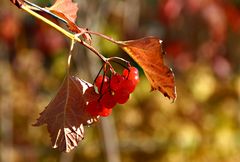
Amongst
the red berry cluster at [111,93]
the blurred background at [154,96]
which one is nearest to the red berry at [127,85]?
the red berry cluster at [111,93]

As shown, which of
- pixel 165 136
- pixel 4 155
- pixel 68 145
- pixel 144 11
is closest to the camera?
pixel 68 145

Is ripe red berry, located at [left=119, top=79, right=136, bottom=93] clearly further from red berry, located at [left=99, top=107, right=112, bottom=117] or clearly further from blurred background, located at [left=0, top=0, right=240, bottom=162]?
blurred background, located at [left=0, top=0, right=240, bottom=162]

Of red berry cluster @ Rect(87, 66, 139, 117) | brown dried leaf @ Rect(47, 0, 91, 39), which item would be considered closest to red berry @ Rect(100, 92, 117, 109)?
red berry cluster @ Rect(87, 66, 139, 117)

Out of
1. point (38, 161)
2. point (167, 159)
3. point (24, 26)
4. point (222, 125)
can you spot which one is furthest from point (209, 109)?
point (24, 26)

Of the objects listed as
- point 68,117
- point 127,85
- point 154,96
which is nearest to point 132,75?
point 127,85

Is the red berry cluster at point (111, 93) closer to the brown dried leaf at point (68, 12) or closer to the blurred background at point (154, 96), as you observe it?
the brown dried leaf at point (68, 12)

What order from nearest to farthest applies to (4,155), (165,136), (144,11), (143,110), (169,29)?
(4,155), (165,136), (143,110), (169,29), (144,11)

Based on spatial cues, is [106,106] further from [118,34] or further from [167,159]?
[118,34]
